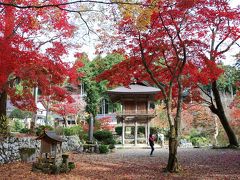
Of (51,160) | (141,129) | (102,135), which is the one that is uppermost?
(141,129)

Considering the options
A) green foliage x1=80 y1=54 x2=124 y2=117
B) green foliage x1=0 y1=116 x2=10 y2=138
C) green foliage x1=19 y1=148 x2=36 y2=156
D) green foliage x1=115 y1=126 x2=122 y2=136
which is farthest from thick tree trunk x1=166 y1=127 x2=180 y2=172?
green foliage x1=115 y1=126 x2=122 y2=136

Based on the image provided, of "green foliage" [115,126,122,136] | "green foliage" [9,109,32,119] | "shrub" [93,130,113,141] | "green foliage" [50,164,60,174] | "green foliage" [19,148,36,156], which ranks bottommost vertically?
"green foliage" [50,164,60,174]

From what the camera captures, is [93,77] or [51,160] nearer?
[51,160]

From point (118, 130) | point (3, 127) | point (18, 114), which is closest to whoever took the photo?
point (3, 127)

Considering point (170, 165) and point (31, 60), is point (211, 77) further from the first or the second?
point (31, 60)

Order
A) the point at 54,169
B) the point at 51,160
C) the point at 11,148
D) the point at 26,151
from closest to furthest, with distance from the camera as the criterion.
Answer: the point at 54,169 < the point at 51,160 < the point at 26,151 < the point at 11,148

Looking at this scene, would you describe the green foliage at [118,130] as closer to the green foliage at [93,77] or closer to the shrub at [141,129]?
the shrub at [141,129]

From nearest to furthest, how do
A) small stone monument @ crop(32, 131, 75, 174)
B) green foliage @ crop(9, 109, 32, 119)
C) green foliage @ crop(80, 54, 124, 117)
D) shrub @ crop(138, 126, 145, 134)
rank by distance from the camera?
small stone monument @ crop(32, 131, 75, 174), green foliage @ crop(80, 54, 124, 117), shrub @ crop(138, 126, 145, 134), green foliage @ crop(9, 109, 32, 119)

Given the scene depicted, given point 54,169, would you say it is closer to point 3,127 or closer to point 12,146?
point 12,146

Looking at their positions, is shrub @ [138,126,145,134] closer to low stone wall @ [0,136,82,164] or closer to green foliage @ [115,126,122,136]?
green foliage @ [115,126,122,136]

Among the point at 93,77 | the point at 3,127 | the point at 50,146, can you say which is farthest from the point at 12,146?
the point at 93,77

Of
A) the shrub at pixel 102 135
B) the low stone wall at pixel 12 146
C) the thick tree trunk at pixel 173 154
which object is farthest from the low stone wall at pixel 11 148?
the shrub at pixel 102 135

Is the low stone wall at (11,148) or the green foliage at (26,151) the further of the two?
the green foliage at (26,151)

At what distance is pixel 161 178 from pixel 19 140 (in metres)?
7.57
